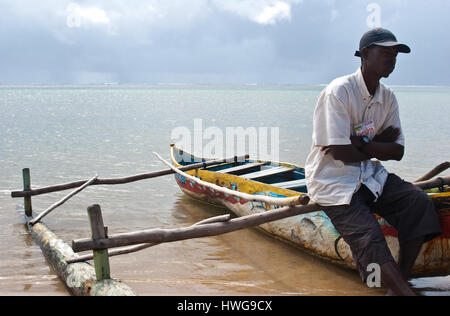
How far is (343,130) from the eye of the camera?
303cm

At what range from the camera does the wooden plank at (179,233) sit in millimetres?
3262

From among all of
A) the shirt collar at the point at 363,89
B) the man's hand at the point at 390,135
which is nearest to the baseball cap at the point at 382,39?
the shirt collar at the point at 363,89

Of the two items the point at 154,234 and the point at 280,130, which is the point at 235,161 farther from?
the point at 280,130

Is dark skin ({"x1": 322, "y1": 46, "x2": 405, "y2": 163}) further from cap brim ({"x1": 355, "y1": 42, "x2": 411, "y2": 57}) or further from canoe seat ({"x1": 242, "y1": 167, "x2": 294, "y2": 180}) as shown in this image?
canoe seat ({"x1": 242, "y1": 167, "x2": 294, "y2": 180})

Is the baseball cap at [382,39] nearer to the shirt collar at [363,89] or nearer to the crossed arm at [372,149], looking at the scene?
the shirt collar at [363,89]

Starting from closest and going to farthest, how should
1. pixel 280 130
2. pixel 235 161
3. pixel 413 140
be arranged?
pixel 235 161 < pixel 413 140 < pixel 280 130

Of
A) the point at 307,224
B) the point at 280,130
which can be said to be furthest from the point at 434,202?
the point at 280,130

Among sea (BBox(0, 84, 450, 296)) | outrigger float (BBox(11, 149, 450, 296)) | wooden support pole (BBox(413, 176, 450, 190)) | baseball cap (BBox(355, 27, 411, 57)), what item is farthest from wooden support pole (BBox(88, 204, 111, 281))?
wooden support pole (BBox(413, 176, 450, 190))

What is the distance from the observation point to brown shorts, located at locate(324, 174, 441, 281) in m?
Answer: 2.91

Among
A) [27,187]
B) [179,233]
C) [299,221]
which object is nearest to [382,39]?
[179,233]

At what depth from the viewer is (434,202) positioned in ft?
11.1

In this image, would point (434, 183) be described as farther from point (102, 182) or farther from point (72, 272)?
point (102, 182)

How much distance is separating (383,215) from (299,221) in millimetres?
1375

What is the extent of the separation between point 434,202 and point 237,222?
5.06ft
